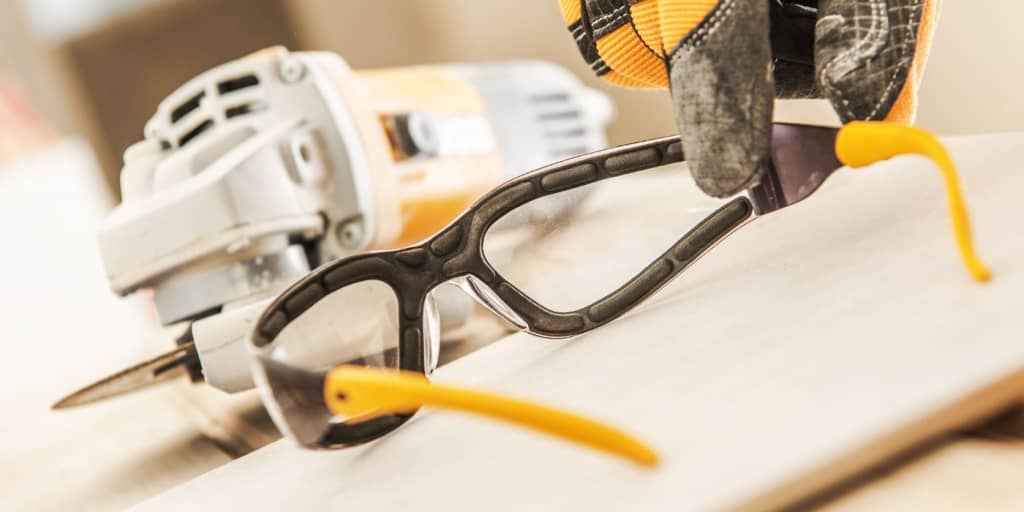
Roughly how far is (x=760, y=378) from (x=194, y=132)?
478 mm

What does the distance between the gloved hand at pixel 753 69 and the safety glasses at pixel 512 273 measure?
23 millimetres

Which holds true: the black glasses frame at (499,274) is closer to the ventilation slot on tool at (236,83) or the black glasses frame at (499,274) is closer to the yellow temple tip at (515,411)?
the yellow temple tip at (515,411)

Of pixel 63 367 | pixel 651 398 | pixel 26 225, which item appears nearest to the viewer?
pixel 651 398

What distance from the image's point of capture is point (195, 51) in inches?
52.6

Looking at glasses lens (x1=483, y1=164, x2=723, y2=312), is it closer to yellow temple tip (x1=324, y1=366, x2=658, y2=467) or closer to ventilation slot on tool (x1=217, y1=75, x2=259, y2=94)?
yellow temple tip (x1=324, y1=366, x2=658, y2=467)

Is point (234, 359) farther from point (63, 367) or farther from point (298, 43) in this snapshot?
point (298, 43)

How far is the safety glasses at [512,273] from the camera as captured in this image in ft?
0.99

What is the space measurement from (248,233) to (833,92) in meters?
0.37

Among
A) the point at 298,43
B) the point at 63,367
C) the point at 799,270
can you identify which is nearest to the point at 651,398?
the point at 799,270

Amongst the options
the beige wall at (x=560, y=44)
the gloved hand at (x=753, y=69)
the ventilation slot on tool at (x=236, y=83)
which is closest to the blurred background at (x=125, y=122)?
the beige wall at (x=560, y=44)

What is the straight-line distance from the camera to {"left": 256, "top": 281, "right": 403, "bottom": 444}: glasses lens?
0.29 metres

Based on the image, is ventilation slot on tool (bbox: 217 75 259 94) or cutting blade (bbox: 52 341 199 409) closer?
cutting blade (bbox: 52 341 199 409)

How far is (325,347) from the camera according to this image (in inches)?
14.1

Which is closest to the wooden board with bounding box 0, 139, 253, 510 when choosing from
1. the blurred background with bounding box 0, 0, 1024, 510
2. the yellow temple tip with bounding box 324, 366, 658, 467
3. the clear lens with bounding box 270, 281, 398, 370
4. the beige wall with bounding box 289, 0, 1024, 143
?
the blurred background with bounding box 0, 0, 1024, 510
